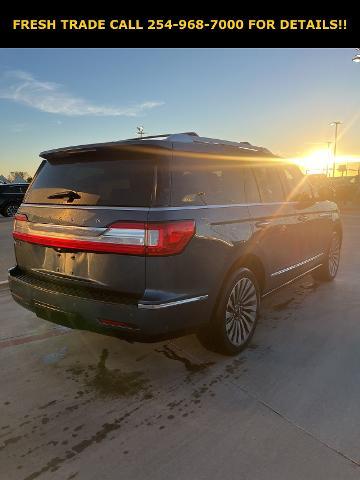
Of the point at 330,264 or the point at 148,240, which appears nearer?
the point at 148,240

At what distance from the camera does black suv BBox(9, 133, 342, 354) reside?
8.64ft

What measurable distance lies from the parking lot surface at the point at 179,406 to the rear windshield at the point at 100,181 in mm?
1400

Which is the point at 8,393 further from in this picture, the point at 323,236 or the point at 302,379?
the point at 323,236

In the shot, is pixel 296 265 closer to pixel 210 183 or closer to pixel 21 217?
pixel 210 183

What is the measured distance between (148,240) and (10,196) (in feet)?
61.4

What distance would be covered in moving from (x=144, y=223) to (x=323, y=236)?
3.42 metres

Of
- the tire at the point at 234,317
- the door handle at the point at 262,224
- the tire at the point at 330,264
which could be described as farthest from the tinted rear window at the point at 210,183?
the tire at the point at 330,264

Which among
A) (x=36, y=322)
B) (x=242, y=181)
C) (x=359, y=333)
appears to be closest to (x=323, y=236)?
(x=359, y=333)

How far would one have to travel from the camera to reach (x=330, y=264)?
5.70 meters

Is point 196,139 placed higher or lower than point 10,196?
higher

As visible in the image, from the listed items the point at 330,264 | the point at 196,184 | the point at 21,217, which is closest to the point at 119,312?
the point at 196,184

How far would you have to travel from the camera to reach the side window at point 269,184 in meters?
3.86

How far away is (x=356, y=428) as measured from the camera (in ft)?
7.91
